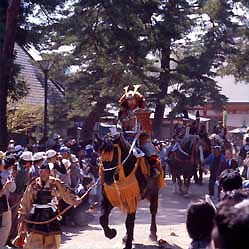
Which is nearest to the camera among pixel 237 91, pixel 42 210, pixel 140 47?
pixel 42 210

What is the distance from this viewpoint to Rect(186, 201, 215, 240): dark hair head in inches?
140

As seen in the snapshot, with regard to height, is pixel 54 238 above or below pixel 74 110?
below

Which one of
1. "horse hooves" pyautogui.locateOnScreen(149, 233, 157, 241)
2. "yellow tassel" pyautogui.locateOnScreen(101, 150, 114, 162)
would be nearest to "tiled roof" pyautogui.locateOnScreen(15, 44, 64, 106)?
"horse hooves" pyautogui.locateOnScreen(149, 233, 157, 241)

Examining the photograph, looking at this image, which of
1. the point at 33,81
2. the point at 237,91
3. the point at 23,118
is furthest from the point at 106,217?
the point at 237,91

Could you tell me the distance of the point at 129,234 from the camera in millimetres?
8828

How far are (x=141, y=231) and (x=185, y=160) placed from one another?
5.72 metres

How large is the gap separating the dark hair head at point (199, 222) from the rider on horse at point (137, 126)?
512cm

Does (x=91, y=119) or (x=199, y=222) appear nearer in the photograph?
(x=199, y=222)

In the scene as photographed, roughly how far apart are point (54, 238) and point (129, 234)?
192 centimetres

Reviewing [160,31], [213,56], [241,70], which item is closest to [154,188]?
[160,31]

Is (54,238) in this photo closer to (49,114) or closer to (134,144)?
(134,144)

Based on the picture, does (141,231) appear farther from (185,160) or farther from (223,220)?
(223,220)

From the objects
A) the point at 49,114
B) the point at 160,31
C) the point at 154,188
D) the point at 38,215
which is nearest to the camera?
the point at 38,215

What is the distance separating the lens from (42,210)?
7129 mm
